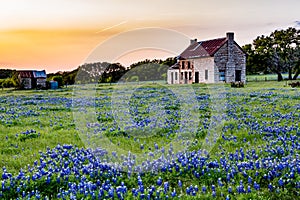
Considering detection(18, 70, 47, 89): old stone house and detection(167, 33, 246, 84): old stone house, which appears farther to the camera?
detection(167, 33, 246, 84): old stone house

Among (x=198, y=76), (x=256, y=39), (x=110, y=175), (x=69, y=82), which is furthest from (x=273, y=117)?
(x=256, y=39)

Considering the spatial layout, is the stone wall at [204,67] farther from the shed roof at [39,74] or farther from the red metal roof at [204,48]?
the shed roof at [39,74]

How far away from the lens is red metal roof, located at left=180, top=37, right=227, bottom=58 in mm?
54719

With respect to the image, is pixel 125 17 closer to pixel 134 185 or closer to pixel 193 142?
pixel 193 142

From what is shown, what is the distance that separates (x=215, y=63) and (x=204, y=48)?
5.65 m

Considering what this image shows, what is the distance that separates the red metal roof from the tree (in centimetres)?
1109

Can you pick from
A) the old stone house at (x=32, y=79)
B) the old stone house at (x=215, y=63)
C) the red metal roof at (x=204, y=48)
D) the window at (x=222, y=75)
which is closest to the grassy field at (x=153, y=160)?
the old stone house at (x=32, y=79)

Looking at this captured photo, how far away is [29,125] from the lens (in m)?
11.2

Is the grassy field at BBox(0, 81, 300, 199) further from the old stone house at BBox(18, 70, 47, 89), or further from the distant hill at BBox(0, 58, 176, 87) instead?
the old stone house at BBox(18, 70, 47, 89)

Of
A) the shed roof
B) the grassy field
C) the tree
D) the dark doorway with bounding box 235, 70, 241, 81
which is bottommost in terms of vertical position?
the grassy field

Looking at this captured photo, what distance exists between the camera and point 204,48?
58.4 meters

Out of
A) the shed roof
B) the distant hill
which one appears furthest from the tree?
the shed roof

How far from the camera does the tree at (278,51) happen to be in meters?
63.7

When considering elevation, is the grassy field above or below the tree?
below
